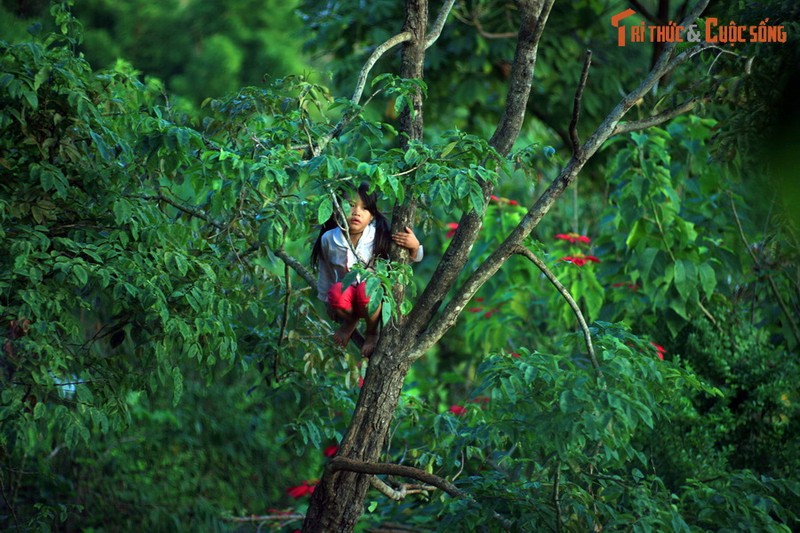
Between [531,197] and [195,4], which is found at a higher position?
[195,4]

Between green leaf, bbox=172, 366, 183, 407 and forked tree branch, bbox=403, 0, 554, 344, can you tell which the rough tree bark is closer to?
forked tree branch, bbox=403, 0, 554, 344

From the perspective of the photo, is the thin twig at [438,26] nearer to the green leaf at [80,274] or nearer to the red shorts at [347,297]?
the red shorts at [347,297]

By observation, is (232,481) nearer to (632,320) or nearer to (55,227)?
(632,320)

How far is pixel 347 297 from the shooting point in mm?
3725

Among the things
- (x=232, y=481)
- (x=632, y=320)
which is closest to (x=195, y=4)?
(x=232, y=481)

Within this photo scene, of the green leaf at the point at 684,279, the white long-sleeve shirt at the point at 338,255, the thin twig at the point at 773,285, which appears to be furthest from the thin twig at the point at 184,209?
the thin twig at the point at 773,285

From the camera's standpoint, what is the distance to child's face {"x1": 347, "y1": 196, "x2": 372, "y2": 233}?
362 cm

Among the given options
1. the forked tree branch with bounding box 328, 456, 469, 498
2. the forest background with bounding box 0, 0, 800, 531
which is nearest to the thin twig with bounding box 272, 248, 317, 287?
the forest background with bounding box 0, 0, 800, 531

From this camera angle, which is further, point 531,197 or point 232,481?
point 531,197

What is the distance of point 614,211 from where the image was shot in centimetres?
623

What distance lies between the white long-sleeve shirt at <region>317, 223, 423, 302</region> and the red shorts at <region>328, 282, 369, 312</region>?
2.3 inches

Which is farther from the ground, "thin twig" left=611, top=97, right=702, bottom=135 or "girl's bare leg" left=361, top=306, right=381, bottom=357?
"thin twig" left=611, top=97, right=702, bottom=135

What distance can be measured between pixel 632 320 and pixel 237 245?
107 inches

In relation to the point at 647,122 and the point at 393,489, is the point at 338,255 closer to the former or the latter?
the point at 393,489
